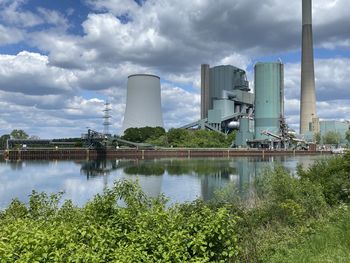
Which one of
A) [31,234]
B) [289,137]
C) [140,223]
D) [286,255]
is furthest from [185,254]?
[289,137]

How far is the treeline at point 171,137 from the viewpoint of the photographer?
14062 centimetres

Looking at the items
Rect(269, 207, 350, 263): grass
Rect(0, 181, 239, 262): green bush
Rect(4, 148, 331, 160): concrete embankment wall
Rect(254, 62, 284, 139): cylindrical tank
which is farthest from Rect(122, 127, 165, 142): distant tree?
Rect(0, 181, 239, 262): green bush

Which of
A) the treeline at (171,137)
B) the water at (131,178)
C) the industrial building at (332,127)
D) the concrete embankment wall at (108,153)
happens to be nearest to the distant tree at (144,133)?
the treeline at (171,137)

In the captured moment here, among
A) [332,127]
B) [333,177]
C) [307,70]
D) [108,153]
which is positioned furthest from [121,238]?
[332,127]

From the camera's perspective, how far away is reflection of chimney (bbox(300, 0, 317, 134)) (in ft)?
535

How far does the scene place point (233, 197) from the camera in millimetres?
15938

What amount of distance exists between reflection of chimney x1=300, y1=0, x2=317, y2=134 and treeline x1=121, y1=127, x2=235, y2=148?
40.7 meters

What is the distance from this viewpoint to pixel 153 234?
18.7 feet

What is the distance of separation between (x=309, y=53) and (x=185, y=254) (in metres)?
170

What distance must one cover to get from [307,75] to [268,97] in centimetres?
1727

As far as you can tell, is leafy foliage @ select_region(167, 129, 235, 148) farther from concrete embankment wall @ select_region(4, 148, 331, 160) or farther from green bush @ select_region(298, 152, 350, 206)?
green bush @ select_region(298, 152, 350, 206)

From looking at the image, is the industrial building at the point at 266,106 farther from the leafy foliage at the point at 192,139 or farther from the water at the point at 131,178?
the water at the point at 131,178

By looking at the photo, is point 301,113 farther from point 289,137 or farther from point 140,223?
point 140,223

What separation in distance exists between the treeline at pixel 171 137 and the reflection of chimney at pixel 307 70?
40.7 metres
